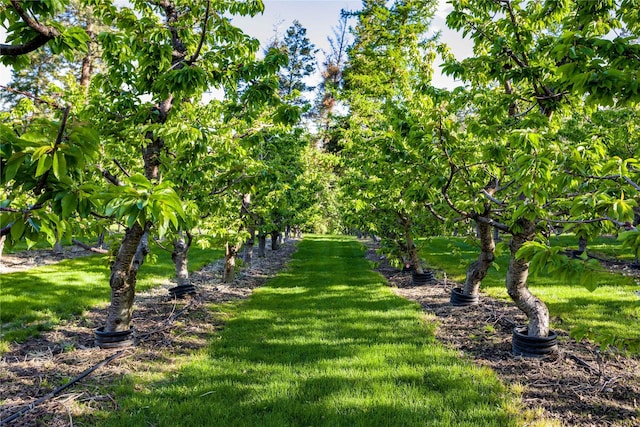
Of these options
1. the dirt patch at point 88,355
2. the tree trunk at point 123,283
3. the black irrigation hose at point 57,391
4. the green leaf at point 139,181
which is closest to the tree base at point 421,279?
the dirt patch at point 88,355

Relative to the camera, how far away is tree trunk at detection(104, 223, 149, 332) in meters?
5.94

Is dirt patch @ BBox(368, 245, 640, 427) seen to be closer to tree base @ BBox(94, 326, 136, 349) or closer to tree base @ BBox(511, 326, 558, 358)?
tree base @ BBox(511, 326, 558, 358)

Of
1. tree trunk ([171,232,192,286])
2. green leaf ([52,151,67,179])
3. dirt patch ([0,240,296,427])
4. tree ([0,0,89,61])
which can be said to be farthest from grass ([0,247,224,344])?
green leaf ([52,151,67,179])

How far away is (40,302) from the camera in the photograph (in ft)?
28.7

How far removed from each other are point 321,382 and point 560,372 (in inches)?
125

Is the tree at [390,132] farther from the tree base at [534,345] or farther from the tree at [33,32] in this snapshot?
the tree at [33,32]

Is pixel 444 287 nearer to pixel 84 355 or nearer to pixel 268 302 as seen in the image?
pixel 268 302

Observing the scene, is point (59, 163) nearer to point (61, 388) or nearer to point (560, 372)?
point (61, 388)

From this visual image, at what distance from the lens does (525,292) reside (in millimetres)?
6102

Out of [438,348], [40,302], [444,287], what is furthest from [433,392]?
[40,302]

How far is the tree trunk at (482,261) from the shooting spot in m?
7.73

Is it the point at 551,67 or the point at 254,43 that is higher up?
the point at 254,43

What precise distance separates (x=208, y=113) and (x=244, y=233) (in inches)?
145

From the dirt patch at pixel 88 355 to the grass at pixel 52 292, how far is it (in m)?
0.42
